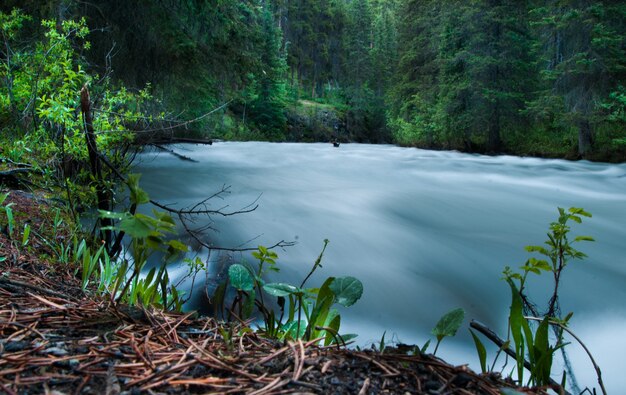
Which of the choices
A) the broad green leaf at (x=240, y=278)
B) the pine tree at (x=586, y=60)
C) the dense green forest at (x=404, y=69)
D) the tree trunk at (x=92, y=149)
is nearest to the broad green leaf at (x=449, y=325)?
the broad green leaf at (x=240, y=278)

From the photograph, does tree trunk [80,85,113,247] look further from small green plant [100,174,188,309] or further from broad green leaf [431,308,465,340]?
broad green leaf [431,308,465,340]

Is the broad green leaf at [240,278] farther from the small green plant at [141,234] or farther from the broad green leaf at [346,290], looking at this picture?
the broad green leaf at [346,290]

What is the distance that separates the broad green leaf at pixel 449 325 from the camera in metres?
1.30

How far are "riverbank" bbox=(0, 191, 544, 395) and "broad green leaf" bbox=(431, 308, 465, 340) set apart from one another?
0.58ft

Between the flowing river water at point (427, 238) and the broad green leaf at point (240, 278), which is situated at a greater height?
the broad green leaf at point (240, 278)

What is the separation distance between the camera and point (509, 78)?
1822 cm

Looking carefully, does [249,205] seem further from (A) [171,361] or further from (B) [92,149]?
(A) [171,361]

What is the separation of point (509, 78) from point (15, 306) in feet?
67.2

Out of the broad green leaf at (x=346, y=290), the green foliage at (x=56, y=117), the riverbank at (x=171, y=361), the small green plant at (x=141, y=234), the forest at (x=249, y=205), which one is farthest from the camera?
the green foliage at (x=56, y=117)

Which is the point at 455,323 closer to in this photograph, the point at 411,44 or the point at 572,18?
the point at 572,18

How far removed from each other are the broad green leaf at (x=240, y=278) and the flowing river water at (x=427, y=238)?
1.11m

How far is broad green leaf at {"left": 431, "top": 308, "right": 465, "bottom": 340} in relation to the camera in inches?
51.1

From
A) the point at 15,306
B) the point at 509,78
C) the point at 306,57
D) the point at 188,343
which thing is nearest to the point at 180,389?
the point at 188,343

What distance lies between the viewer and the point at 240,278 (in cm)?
176
